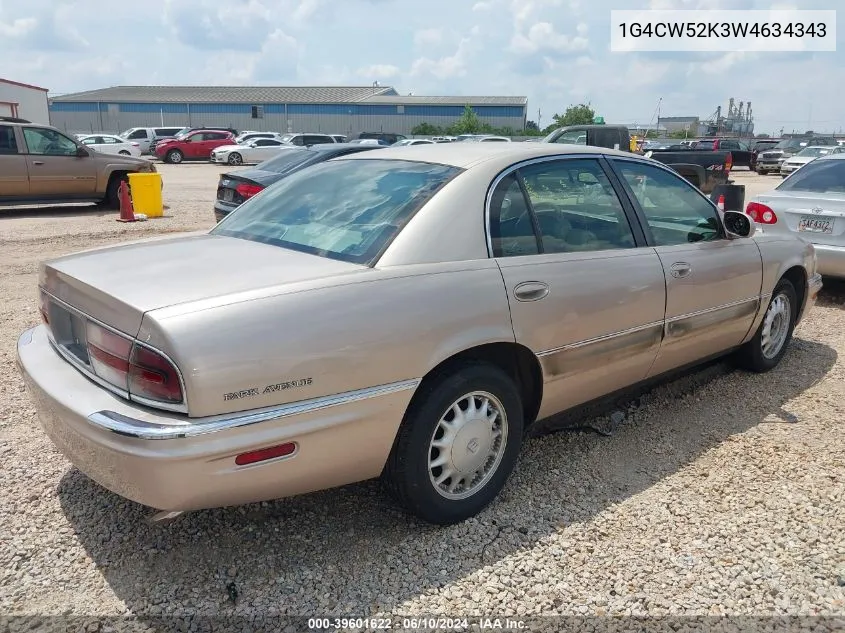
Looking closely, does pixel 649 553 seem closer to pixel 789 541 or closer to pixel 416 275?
pixel 789 541

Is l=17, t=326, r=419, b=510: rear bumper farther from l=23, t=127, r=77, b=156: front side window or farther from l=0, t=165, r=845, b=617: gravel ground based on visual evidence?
l=23, t=127, r=77, b=156: front side window

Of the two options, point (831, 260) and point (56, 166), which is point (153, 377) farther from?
point (56, 166)

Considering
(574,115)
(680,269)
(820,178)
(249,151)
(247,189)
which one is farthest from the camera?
(574,115)

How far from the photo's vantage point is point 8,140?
40.1 ft

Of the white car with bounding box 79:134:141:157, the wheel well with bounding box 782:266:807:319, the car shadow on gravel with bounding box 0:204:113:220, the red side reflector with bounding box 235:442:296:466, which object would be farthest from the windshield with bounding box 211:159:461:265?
the white car with bounding box 79:134:141:157

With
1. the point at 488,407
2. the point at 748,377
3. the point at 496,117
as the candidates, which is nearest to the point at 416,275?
the point at 488,407

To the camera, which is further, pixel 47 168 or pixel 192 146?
pixel 192 146

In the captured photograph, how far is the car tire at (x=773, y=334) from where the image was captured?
466 cm

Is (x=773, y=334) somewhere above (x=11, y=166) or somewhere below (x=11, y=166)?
below

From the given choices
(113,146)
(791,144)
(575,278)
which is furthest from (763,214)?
(791,144)

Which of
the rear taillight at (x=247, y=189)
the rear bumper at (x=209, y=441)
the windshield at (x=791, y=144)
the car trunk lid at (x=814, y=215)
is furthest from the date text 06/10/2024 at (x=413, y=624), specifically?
the windshield at (x=791, y=144)

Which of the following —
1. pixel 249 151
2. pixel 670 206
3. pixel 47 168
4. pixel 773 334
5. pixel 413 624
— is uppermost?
pixel 249 151

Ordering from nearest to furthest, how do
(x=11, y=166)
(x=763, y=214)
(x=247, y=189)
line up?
(x=763, y=214), (x=247, y=189), (x=11, y=166)

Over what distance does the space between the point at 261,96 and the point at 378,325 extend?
73400mm
